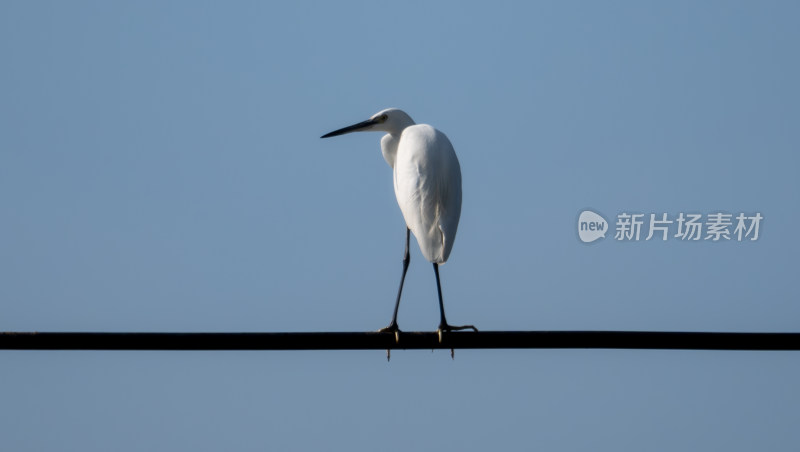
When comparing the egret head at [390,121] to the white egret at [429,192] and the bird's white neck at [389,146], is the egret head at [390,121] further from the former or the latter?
the white egret at [429,192]

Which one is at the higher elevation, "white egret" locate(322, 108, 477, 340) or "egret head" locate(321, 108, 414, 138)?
"egret head" locate(321, 108, 414, 138)

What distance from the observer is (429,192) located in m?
6.32

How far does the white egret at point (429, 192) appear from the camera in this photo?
238 inches

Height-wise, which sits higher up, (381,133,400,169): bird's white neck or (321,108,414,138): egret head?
(321,108,414,138): egret head

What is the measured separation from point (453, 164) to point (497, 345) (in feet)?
8.92

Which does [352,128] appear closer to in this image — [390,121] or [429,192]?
[390,121]

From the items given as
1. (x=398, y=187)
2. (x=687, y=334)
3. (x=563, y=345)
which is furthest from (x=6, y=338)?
(x=398, y=187)

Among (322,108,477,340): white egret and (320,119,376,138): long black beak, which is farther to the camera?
(320,119,376,138): long black beak

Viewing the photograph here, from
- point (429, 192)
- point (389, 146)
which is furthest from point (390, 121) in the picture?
point (429, 192)

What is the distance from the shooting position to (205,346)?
3910 mm

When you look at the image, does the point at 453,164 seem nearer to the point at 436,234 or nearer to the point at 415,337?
the point at 436,234

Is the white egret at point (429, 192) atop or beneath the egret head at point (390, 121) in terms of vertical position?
beneath

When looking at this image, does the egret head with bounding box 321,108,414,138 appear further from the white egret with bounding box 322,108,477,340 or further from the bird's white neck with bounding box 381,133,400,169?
the white egret with bounding box 322,108,477,340

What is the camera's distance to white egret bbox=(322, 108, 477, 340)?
6.04 meters
